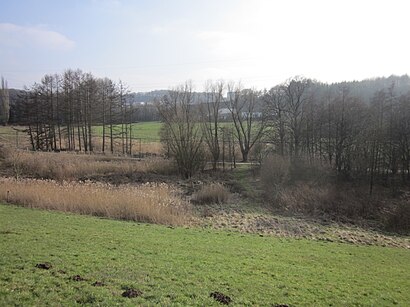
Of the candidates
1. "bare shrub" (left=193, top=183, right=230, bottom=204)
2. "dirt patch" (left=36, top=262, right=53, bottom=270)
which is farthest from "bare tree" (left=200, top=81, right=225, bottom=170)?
"dirt patch" (left=36, top=262, right=53, bottom=270)

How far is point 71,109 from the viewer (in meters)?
50.2

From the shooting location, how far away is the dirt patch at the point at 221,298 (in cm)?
658

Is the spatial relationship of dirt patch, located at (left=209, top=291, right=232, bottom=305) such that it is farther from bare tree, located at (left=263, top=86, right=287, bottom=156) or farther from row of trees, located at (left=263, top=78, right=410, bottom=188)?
A: bare tree, located at (left=263, top=86, right=287, bottom=156)

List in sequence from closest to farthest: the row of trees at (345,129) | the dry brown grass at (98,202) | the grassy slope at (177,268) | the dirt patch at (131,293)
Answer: the dirt patch at (131,293), the grassy slope at (177,268), the dry brown grass at (98,202), the row of trees at (345,129)

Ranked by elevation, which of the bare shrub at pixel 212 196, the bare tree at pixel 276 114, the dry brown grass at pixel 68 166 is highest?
the bare tree at pixel 276 114

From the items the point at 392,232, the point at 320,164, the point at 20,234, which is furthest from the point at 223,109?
the point at 20,234

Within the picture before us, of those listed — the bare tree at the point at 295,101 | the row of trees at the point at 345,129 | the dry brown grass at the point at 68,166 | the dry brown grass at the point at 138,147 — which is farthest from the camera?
the dry brown grass at the point at 138,147

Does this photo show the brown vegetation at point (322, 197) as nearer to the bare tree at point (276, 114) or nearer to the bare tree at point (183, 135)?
the bare tree at point (183, 135)

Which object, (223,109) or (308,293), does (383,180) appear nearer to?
(223,109)

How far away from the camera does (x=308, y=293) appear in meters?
7.72

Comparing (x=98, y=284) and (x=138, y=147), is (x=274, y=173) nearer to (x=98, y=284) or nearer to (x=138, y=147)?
(x=98, y=284)

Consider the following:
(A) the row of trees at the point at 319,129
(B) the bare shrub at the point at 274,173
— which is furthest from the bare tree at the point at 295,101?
(B) the bare shrub at the point at 274,173

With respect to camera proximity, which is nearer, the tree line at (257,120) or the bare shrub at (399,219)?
the bare shrub at (399,219)

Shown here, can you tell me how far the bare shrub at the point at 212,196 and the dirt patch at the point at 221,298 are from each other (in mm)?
17188
